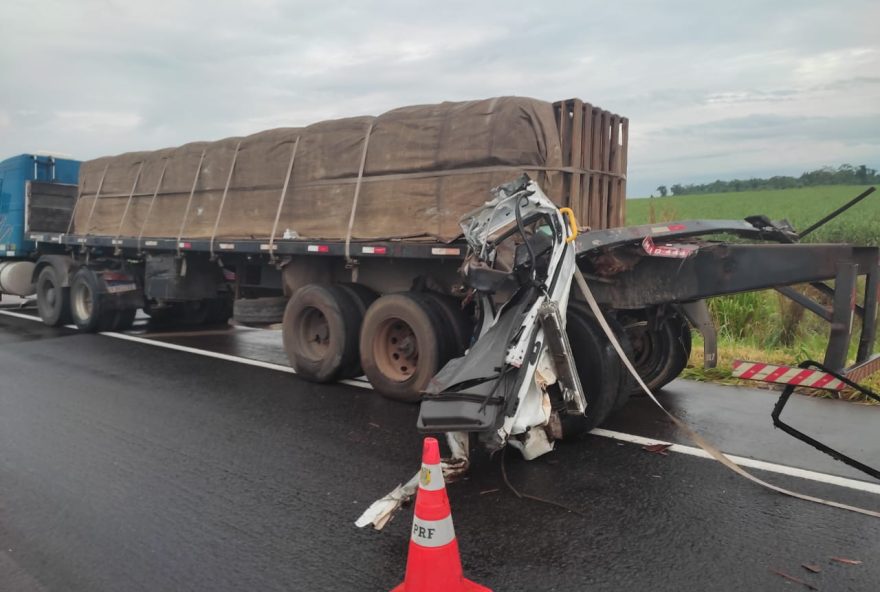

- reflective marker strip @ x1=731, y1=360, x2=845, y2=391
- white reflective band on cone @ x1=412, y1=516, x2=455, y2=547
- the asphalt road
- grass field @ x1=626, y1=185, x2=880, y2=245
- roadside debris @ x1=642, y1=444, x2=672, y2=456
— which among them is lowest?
the asphalt road

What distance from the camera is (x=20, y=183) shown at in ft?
40.7

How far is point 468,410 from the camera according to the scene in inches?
164

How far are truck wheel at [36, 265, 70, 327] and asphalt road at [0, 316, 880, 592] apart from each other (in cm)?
551

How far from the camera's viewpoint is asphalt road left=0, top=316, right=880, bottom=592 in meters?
3.32

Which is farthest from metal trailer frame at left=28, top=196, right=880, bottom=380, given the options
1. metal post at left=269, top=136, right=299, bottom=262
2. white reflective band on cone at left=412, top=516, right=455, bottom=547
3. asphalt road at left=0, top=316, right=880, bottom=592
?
white reflective band on cone at left=412, top=516, right=455, bottom=547

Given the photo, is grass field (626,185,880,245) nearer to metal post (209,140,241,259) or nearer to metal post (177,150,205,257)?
metal post (209,140,241,259)

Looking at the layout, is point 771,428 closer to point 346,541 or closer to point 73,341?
point 346,541

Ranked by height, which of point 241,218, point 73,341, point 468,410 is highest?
point 241,218

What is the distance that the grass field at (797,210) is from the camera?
11.9 metres

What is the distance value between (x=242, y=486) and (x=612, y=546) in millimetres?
2387

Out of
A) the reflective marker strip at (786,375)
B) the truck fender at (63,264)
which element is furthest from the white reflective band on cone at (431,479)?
the truck fender at (63,264)

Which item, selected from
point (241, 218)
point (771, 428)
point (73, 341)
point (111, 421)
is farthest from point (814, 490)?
point (73, 341)

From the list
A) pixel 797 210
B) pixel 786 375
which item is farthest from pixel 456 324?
pixel 797 210

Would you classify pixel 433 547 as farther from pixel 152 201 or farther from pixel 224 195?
pixel 152 201
